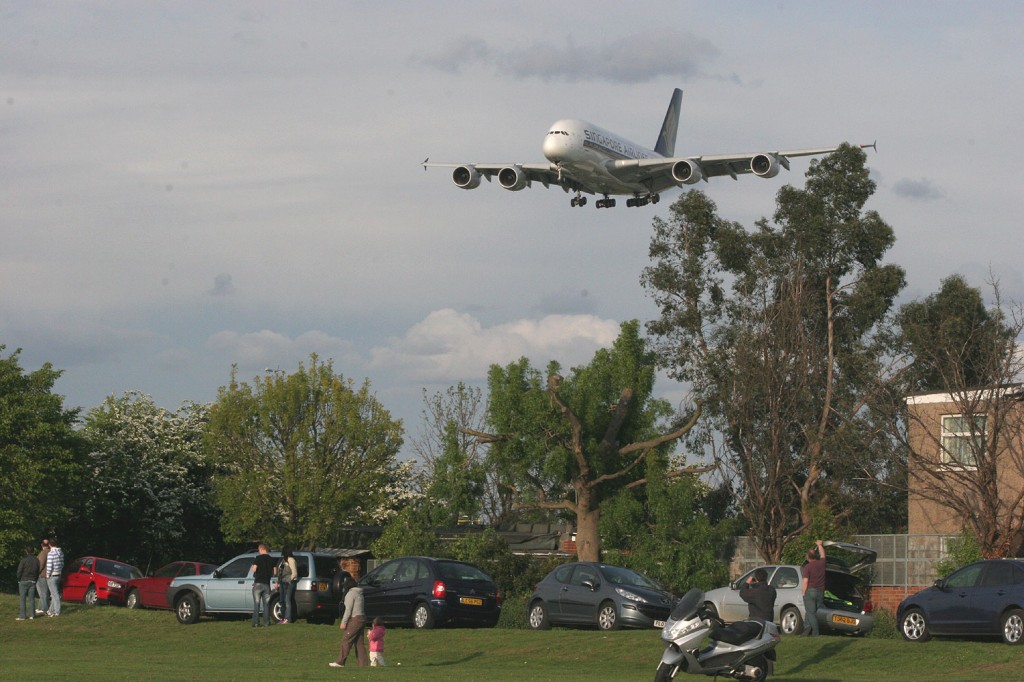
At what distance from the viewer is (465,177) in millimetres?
41500

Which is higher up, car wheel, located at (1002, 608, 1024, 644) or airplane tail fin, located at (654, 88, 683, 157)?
airplane tail fin, located at (654, 88, 683, 157)

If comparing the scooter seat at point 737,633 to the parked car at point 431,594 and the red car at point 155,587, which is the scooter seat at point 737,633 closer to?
the parked car at point 431,594

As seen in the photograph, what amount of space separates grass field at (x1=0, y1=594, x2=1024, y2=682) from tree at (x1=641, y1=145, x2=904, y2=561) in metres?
13.7

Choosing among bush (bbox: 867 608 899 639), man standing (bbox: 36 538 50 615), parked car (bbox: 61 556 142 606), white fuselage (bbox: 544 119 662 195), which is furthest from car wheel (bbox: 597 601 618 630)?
white fuselage (bbox: 544 119 662 195)

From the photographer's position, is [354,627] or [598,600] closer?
[354,627]

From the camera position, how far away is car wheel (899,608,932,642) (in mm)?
21141

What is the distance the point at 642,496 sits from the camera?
38.2 metres

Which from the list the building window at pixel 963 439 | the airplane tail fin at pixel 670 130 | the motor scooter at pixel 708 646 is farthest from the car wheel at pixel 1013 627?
the airplane tail fin at pixel 670 130

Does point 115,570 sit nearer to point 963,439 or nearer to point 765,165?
point 963,439

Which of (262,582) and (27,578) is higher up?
(262,582)

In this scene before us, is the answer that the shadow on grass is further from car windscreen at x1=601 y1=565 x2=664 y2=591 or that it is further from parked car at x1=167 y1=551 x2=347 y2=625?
parked car at x1=167 y1=551 x2=347 y2=625

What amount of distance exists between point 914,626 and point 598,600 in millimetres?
5321

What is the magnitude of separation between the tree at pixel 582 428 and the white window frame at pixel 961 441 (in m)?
7.59

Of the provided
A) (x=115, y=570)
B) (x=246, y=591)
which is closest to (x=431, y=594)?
(x=246, y=591)
